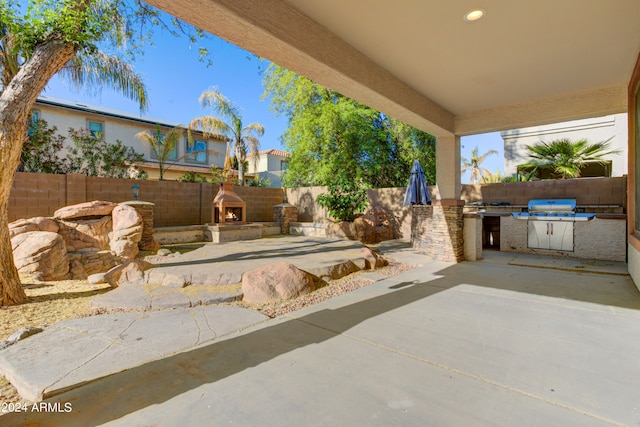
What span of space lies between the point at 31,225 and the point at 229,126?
908 centimetres

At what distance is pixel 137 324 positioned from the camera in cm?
315

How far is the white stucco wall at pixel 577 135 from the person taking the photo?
10633 mm

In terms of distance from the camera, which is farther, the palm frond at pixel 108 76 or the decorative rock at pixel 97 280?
the palm frond at pixel 108 76

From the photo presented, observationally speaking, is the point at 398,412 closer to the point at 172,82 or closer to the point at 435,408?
the point at 435,408

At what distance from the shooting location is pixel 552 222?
22.1ft

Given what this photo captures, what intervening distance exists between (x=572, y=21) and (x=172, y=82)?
12.5 metres

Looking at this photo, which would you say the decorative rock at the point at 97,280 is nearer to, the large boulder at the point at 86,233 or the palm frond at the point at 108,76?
the large boulder at the point at 86,233

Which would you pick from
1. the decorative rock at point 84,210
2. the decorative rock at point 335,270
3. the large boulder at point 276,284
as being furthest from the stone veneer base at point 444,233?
the decorative rock at point 84,210

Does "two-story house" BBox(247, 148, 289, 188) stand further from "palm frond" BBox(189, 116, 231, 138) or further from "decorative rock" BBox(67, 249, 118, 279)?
"decorative rock" BBox(67, 249, 118, 279)

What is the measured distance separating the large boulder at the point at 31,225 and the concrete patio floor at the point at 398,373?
5.11 m

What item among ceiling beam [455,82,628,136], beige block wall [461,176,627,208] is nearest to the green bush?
beige block wall [461,176,627,208]

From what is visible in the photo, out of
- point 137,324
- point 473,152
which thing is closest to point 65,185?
point 137,324

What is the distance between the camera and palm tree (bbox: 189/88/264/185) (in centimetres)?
1332

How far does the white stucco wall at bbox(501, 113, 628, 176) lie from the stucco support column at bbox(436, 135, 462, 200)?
698cm
